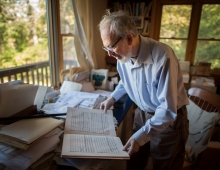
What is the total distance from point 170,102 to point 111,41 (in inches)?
17.1

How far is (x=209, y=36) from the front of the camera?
2809mm

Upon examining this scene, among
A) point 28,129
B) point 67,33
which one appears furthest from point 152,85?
point 67,33

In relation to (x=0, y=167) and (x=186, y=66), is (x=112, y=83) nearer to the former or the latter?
(x=0, y=167)

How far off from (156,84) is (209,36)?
251 cm

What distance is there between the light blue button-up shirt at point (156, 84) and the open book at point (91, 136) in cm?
13

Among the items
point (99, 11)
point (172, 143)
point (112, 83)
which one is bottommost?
point (172, 143)

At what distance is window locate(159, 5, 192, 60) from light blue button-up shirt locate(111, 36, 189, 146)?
216cm

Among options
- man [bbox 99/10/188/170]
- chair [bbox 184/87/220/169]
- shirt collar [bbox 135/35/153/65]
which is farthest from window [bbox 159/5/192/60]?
shirt collar [bbox 135/35/153/65]

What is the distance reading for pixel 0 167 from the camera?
716mm

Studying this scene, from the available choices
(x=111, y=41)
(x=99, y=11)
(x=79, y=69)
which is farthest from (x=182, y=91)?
(x=99, y=11)

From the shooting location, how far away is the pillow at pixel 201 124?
1.31m

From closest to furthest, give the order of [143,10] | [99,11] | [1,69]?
[1,69]
[99,11]
[143,10]

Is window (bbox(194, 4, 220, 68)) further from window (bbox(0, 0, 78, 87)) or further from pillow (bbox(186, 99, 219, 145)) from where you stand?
window (bbox(0, 0, 78, 87))

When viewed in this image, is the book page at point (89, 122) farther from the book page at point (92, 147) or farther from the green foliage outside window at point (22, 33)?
the green foliage outside window at point (22, 33)
